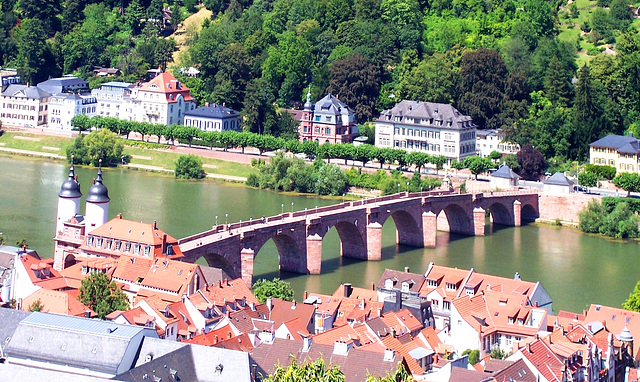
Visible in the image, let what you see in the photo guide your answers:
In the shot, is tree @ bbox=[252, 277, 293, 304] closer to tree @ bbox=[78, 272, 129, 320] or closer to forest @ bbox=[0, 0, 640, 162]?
tree @ bbox=[78, 272, 129, 320]

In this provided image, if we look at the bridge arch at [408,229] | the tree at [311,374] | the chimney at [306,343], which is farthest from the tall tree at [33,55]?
the tree at [311,374]

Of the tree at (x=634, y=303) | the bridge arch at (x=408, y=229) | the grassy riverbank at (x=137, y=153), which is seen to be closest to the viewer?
the tree at (x=634, y=303)

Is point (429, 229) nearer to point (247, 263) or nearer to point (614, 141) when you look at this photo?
point (247, 263)

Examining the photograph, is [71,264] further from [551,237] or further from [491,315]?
[551,237]

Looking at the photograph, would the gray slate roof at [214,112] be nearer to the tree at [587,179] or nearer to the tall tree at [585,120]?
the tall tree at [585,120]

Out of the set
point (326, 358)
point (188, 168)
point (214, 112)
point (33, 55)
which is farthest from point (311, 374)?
point (33, 55)
